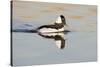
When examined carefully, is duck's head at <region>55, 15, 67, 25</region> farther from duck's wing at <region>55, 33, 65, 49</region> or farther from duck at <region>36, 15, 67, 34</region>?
duck's wing at <region>55, 33, 65, 49</region>

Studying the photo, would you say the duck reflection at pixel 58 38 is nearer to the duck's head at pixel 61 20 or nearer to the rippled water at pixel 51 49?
the rippled water at pixel 51 49

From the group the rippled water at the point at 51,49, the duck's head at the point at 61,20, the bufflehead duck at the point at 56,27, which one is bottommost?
the rippled water at the point at 51,49

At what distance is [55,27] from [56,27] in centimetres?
1

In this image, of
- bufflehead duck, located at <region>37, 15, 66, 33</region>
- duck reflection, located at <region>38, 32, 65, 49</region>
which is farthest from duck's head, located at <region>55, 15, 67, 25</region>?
duck reflection, located at <region>38, 32, 65, 49</region>

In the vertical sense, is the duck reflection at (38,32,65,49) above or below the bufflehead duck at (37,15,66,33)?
below

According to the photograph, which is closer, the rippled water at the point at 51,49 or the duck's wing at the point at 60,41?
the rippled water at the point at 51,49

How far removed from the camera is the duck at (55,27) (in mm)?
2336

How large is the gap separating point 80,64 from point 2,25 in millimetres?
1147

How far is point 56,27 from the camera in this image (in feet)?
7.90

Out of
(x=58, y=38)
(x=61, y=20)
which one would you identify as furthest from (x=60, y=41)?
(x=61, y=20)

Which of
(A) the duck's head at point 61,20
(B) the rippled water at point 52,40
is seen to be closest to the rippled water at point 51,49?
(B) the rippled water at point 52,40

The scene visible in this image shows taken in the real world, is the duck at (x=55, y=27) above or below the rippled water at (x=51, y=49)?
above

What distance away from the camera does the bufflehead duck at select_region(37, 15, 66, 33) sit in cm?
234

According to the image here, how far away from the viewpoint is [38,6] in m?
2.32
